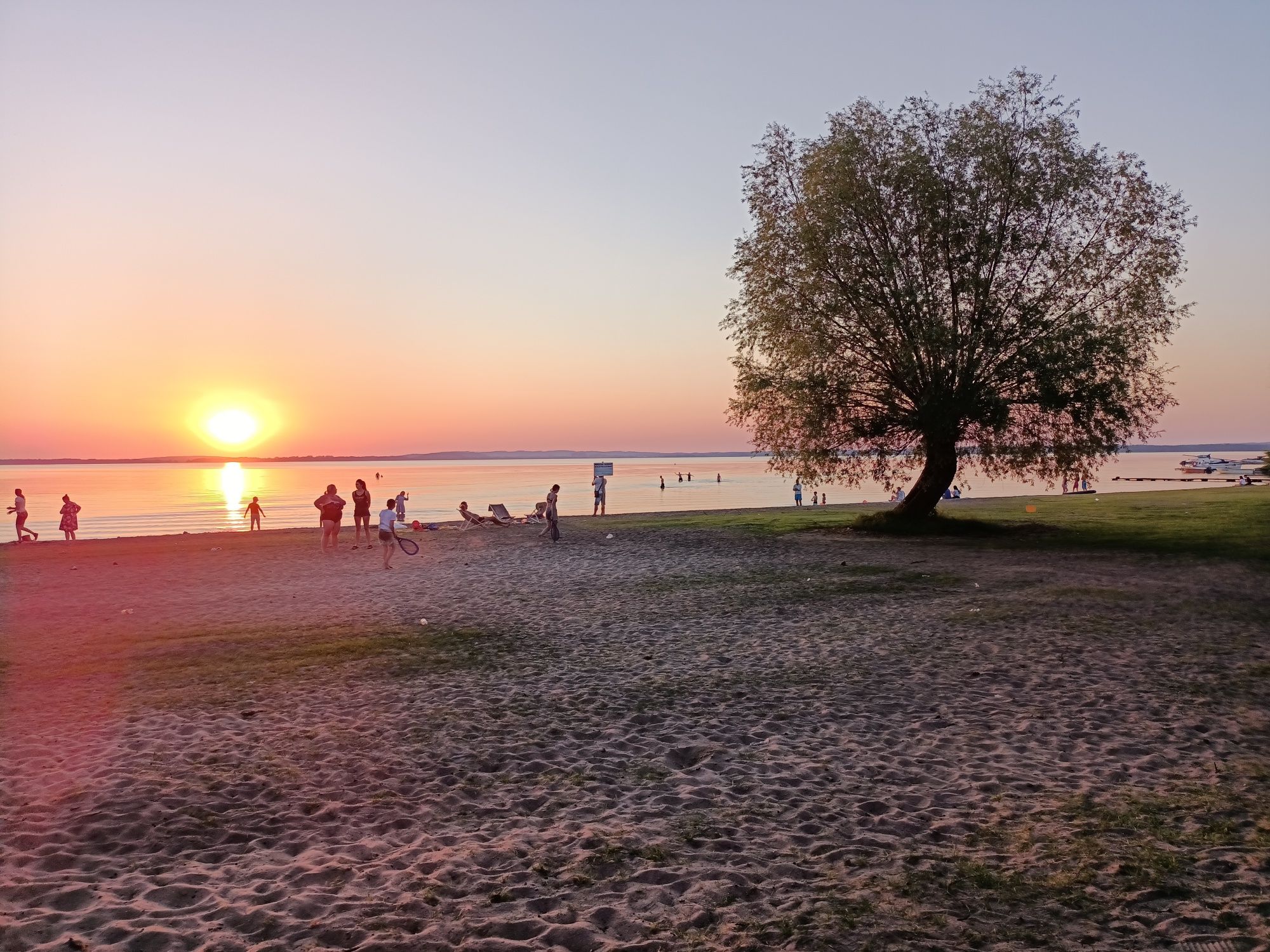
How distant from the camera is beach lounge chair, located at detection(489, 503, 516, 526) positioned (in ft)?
133

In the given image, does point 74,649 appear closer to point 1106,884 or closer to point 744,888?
point 744,888

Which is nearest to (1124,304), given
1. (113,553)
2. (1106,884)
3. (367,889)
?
(1106,884)

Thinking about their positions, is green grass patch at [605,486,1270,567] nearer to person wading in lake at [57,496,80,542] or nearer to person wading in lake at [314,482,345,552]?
person wading in lake at [314,482,345,552]

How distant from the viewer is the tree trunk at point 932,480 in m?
30.5

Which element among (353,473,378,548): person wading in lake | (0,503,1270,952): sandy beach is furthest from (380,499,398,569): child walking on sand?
(0,503,1270,952): sandy beach

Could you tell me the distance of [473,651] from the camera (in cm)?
1404

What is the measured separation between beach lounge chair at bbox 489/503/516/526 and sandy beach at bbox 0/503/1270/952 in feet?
74.7

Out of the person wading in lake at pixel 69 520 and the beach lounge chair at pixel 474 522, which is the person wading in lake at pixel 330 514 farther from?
the person wading in lake at pixel 69 520

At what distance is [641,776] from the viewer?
8.52 metres

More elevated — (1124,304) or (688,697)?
(1124,304)

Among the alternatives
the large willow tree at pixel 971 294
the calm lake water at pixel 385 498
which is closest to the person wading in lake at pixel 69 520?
the calm lake water at pixel 385 498

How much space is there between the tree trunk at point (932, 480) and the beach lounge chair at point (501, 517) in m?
17.5

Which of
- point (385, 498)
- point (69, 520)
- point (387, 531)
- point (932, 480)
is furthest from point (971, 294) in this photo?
point (385, 498)

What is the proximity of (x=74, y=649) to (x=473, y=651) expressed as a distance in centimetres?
642
